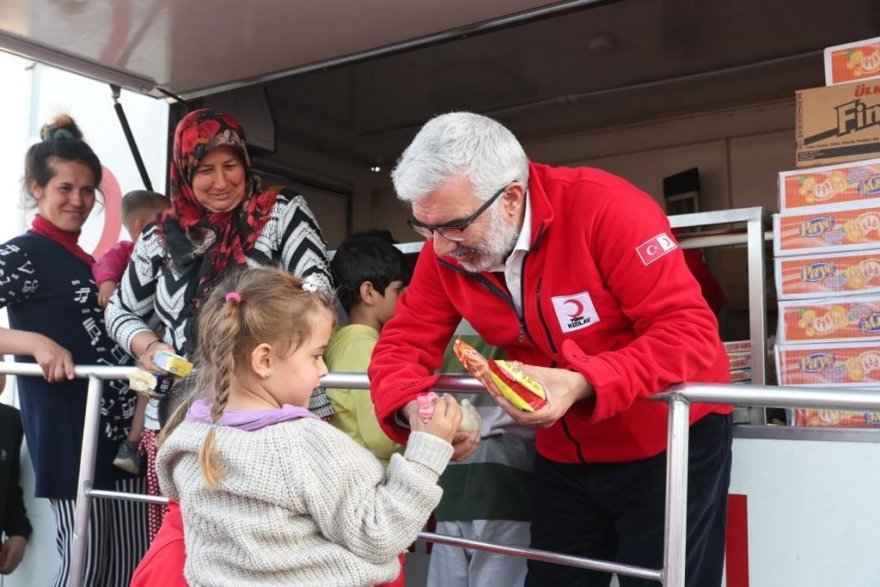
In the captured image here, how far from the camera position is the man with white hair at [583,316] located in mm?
1678

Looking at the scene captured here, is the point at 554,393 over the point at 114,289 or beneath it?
beneath

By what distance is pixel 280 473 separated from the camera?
1489 mm

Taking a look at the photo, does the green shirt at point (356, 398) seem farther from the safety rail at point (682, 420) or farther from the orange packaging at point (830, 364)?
the orange packaging at point (830, 364)

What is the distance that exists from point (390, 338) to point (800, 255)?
112cm

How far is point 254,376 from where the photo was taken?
5.35ft

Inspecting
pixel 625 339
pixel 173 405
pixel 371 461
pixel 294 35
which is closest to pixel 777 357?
pixel 625 339

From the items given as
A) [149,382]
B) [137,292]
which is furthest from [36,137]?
[149,382]

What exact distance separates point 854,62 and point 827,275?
0.65 m

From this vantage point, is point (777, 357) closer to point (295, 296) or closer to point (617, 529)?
point (617, 529)

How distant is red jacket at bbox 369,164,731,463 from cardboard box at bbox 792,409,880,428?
0.47 meters

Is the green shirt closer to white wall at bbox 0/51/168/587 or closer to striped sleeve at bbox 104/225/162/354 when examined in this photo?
striped sleeve at bbox 104/225/162/354

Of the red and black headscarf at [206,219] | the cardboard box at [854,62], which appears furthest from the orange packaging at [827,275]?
the red and black headscarf at [206,219]

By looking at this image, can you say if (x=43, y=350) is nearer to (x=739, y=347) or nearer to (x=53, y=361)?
(x=53, y=361)

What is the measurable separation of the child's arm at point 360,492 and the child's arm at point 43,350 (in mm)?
1426
